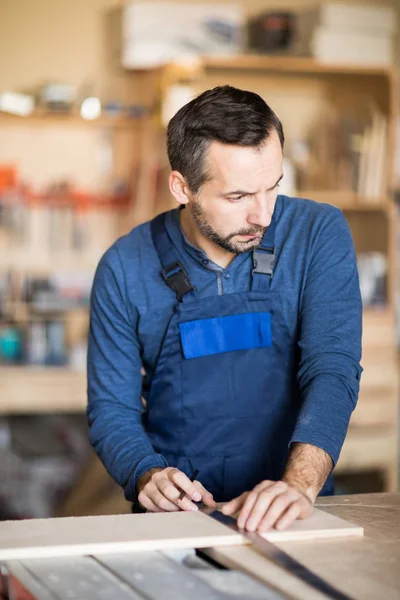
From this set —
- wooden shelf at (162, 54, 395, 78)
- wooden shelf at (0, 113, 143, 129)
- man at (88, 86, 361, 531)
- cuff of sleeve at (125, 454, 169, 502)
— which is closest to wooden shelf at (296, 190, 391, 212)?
wooden shelf at (162, 54, 395, 78)

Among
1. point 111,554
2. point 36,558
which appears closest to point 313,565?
point 111,554

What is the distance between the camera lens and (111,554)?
4.32 ft

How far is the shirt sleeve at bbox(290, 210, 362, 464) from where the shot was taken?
1.75m

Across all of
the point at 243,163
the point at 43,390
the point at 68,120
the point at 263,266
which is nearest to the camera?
the point at 243,163

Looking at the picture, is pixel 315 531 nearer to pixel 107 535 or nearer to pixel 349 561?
pixel 349 561

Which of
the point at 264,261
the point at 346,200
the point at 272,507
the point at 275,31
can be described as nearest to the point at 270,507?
the point at 272,507

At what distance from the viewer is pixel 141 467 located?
6.03 feet

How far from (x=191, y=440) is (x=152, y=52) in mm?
2731

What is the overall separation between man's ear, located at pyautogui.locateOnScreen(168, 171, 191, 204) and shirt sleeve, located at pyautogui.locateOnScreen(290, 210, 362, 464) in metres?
0.30

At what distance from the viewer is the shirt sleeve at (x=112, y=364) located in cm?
194

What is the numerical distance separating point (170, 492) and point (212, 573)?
0.46 m

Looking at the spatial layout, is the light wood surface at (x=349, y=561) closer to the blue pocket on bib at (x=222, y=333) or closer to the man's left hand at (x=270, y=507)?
the man's left hand at (x=270, y=507)

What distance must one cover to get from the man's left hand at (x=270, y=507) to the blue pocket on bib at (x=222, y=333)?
0.43 metres

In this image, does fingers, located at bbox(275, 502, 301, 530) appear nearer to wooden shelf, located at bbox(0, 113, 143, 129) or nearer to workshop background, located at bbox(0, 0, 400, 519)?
workshop background, located at bbox(0, 0, 400, 519)
